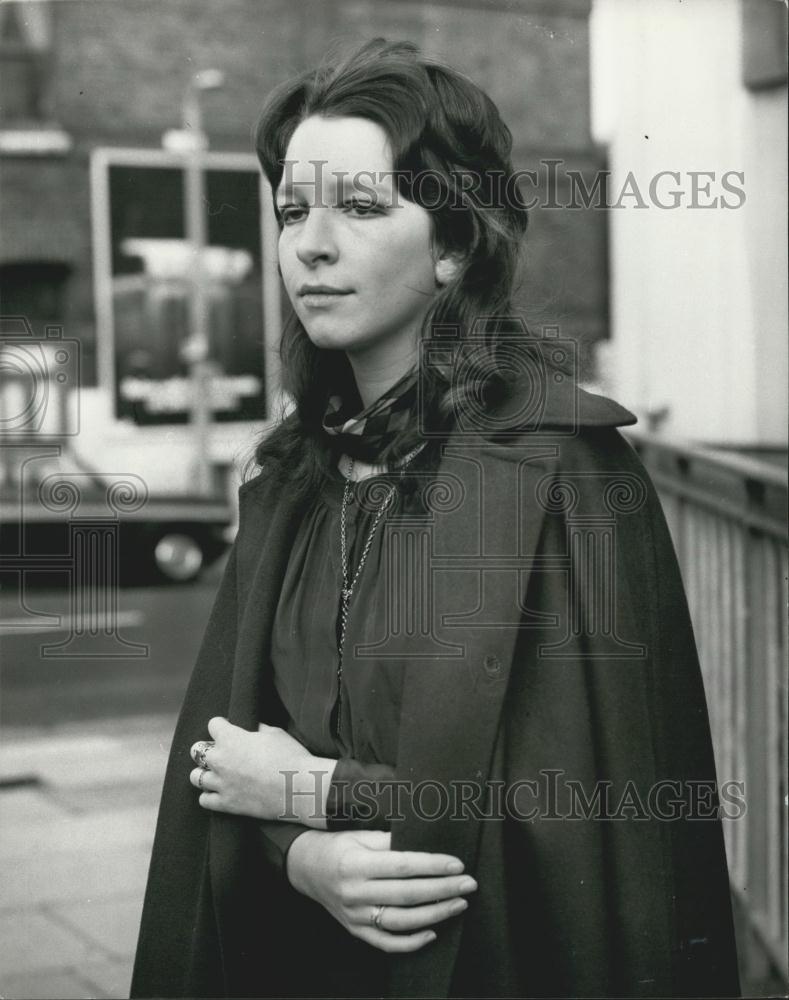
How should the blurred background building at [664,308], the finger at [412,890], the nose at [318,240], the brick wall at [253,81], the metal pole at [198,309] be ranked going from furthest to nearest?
the metal pole at [198,309] < the brick wall at [253,81] < the blurred background building at [664,308] < the nose at [318,240] < the finger at [412,890]

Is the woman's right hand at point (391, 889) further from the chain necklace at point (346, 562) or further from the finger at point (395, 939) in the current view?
the chain necklace at point (346, 562)

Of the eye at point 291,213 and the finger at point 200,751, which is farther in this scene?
the finger at point 200,751

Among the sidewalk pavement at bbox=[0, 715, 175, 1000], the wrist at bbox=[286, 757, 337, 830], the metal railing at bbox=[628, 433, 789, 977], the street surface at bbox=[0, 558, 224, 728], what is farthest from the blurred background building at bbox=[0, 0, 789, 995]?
the street surface at bbox=[0, 558, 224, 728]

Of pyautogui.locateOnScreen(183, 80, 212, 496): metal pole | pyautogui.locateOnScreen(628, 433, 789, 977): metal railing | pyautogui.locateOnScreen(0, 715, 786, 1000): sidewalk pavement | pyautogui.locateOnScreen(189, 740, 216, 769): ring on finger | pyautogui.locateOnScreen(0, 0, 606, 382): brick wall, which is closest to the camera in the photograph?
pyautogui.locateOnScreen(189, 740, 216, 769): ring on finger

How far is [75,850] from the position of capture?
15.2ft

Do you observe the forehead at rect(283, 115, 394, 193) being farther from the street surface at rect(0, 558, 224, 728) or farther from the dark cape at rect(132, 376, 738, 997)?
the street surface at rect(0, 558, 224, 728)

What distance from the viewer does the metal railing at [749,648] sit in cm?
318

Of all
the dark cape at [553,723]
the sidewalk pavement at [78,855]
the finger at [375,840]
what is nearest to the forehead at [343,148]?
the dark cape at [553,723]

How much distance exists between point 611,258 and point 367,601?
8.52 ft

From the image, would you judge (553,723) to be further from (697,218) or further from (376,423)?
(697,218)

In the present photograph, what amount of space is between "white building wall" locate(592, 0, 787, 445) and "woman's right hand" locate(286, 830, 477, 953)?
1.35 m

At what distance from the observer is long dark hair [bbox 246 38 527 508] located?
1.81 m

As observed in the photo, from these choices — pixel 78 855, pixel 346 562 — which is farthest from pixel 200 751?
pixel 78 855

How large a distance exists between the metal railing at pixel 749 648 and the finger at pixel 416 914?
60.7 inches
